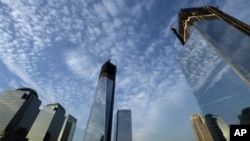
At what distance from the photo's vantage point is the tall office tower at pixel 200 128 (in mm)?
171750

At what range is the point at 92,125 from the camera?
120 metres

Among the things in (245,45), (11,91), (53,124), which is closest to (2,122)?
(11,91)

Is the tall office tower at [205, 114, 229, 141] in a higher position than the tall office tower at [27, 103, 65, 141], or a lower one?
lower

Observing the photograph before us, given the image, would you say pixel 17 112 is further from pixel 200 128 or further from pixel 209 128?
pixel 200 128

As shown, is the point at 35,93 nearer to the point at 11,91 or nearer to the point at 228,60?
the point at 11,91

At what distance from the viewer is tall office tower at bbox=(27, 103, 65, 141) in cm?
16925

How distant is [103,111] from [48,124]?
86855mm

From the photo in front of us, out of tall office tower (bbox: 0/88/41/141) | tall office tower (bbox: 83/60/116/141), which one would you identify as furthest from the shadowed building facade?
tall office tower (bbox: 0/88/41/141)

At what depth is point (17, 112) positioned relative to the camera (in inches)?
5571

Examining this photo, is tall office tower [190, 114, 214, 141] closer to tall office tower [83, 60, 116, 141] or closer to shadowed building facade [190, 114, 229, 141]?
shadowed building facade [190, 114, 229, 141]

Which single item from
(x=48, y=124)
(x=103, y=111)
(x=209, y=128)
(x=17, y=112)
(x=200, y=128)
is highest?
(x=48, y=124)

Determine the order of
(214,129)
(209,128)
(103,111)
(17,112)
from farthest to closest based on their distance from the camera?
(209,128) → (214,129) → (17,112) → (103,111)

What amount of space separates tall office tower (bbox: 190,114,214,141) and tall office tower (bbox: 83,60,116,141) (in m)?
104

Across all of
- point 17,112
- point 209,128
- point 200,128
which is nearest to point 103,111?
point 17,112
